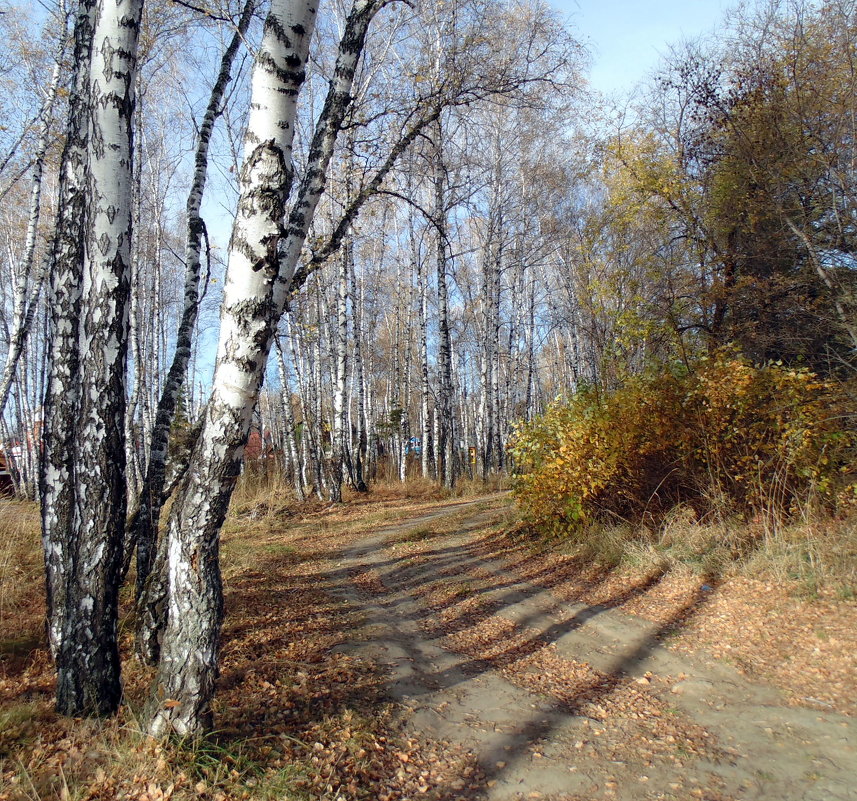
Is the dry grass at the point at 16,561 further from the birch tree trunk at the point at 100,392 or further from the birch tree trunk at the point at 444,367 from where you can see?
the birch tree trunk at the point at 444,367

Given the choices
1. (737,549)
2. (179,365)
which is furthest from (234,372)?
(737,549)

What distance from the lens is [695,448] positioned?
713cm

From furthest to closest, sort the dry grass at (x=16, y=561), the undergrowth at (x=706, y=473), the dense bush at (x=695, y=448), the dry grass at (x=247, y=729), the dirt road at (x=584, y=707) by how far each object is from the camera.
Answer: the dense bush at (x=695, y=448) → the undergrowth at (x=706, y=473) → the dry grass at (x=16, y=561) → the dirt road at (x=584, y=707) → the dry grass at (x=247, y=729)

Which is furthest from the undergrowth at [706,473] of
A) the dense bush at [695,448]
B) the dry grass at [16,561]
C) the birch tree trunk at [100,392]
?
the dry grass at [16,561]

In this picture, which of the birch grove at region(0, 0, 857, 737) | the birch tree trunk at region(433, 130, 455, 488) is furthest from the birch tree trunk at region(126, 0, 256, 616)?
the birch tree trunk at region(433, 130, 455, 488)

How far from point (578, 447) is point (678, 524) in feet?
4.89

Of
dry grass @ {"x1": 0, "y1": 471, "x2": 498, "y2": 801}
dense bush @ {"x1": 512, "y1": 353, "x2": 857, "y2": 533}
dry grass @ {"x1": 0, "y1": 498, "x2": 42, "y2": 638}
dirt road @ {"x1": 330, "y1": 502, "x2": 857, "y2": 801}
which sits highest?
dense bush @ {"x1": 512, "y1": 353, "x2": 857, "y2": 533}

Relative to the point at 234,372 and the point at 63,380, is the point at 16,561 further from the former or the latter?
the point at 234,372

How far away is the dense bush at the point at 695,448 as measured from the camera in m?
6.36

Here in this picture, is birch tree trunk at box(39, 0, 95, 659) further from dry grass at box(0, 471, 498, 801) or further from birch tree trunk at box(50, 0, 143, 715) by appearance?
dry grass at box(0, 471, 498, 801)

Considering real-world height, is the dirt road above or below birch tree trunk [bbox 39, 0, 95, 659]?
below

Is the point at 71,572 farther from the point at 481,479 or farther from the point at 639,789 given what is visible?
the point at 481,479

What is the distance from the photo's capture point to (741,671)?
4.30 metres

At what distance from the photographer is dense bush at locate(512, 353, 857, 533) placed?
6363 mm
